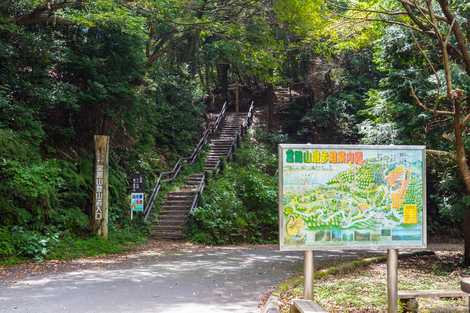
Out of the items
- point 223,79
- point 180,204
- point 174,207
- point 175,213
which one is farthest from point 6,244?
point 223,79

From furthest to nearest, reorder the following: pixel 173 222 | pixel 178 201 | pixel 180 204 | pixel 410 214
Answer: pixel 178 201, pixel 180 204, pixel 173 222, pixel 410 214

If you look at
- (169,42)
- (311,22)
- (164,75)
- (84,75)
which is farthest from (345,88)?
(84,75)

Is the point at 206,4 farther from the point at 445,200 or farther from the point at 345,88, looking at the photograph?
the point at 345,88

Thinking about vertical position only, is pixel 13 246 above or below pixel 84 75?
below

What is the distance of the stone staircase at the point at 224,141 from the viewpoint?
25.1 m

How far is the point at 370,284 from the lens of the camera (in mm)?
9430

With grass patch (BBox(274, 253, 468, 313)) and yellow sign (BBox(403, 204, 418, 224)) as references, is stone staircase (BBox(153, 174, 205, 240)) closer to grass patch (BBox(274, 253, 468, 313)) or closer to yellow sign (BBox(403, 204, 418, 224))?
grass patch (BBox(274, 253, 468, 313))

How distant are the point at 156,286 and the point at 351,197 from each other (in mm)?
4407

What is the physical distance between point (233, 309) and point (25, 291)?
3824mm

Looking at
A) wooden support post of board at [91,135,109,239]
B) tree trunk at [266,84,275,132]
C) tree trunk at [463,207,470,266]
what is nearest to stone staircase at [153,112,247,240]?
wooden support post of board at [91,135,109,239]

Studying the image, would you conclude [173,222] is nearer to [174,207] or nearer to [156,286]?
[174,207]

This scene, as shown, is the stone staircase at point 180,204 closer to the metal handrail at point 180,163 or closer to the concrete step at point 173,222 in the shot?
the concrete step at point 173,222

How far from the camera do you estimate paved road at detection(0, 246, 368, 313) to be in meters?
7.52

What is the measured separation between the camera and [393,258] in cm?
665
